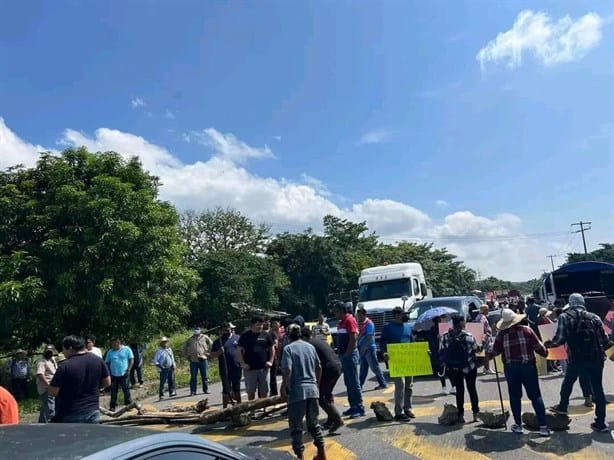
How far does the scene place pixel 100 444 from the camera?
8.06ft

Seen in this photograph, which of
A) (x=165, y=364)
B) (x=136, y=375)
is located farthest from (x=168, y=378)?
(x=136, y=375)

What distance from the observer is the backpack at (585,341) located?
7.17 metres

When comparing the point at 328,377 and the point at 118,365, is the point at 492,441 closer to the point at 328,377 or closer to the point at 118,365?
the point at 328,377

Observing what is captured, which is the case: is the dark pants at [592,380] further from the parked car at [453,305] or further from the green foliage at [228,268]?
the green foliage at [228,268]

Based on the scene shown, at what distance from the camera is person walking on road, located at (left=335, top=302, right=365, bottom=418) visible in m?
8.88

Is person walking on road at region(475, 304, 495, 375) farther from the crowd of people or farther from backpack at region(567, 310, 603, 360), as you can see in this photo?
backpack at region(567, 310, 603, 360)

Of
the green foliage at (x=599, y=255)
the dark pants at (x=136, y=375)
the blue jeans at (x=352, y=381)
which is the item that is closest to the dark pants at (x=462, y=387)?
the blue jeans at (x=352, y=381)

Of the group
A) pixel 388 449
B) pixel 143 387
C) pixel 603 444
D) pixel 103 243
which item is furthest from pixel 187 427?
pixel 103 243

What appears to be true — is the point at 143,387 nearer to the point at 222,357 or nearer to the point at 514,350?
the point at 222,357

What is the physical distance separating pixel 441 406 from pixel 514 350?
2893 millimetres

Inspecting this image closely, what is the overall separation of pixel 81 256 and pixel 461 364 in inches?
494

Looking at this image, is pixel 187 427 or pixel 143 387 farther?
pixel 143 387

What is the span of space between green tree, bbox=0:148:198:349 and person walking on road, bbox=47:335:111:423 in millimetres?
10170

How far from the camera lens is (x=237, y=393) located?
1126 centimetres
